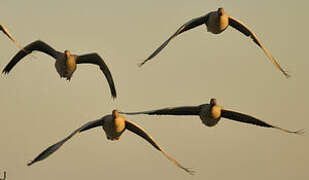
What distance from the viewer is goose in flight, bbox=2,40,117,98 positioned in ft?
97.4

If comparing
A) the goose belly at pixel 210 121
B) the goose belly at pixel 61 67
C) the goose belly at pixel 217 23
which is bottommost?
the goose belly at pixel 210 121

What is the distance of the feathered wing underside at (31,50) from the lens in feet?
101

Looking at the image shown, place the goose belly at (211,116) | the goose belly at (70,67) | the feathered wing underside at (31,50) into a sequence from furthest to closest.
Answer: the feathered wing underside at (31,50) < the goose belly at (70,67) < the goose belly at (211,116)

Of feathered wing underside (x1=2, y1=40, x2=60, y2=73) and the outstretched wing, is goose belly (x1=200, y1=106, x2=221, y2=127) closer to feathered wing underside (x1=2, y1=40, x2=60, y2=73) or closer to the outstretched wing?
the outstretched wing

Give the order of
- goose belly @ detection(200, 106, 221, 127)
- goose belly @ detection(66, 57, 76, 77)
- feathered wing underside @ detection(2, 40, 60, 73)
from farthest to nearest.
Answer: feathered wing underside @ detection(2, 40, 60, 73) < goose belly @ detection(66, 57, 76, 77) < goose belly @ detection(200, 106, 221, 127)

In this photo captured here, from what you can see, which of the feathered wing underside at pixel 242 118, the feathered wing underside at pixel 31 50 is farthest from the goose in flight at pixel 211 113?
the feathered wing underside at pixel 31 50

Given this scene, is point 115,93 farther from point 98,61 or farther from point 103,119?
point 103,119

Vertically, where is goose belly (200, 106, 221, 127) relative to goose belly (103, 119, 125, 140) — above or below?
above

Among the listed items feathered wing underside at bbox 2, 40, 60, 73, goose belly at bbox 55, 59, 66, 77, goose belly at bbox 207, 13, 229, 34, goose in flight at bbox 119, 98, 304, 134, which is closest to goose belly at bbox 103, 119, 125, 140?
goose in flight at bbox 119, 98, 304, 134

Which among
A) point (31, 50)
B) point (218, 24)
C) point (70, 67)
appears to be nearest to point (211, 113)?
point (218, 24)

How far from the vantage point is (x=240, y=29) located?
3106 cm

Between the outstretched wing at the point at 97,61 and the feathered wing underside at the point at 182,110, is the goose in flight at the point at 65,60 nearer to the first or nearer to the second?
the outstretched wing at the point at 97,61

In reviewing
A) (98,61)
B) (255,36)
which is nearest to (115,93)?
(98,61)

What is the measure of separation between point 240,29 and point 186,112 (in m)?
3.62
